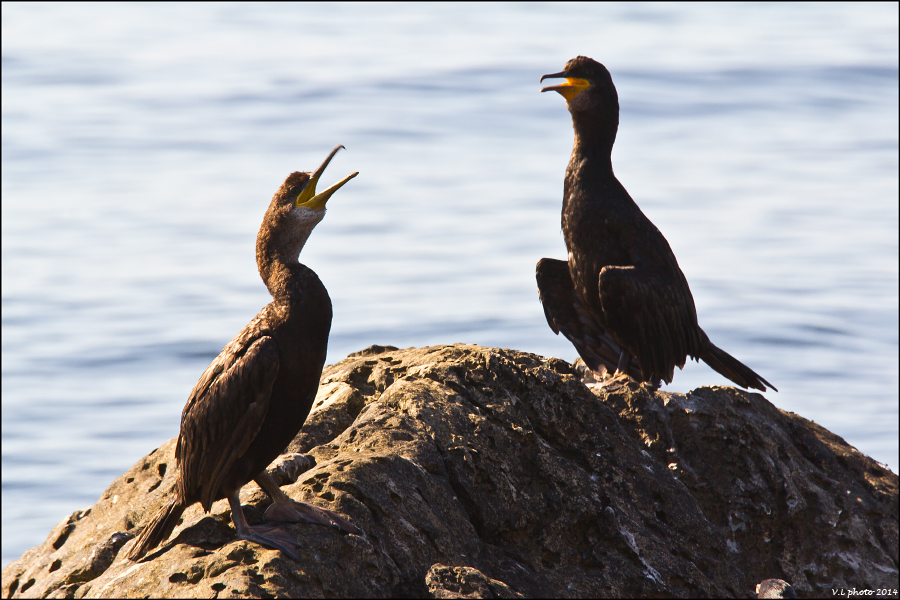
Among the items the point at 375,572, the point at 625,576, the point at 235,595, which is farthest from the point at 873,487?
the point at 235,595

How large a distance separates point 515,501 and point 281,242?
162cm

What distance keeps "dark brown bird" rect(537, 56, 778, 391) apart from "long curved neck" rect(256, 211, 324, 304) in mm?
2926

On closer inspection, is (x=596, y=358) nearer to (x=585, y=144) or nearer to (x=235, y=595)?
(x=585, y=144)

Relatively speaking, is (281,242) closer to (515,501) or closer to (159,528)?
(159,528)

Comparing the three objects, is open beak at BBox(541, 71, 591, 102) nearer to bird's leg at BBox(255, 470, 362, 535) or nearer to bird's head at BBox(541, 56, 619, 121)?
bird's head at BBox(541, 56, 619, 121)

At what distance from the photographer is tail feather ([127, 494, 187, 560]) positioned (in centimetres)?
430

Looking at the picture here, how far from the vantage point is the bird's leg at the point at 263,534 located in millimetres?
3797

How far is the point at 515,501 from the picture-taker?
183 inches

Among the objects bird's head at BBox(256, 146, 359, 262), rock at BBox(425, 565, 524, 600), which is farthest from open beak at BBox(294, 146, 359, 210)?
rock at BBox(425, 565, 524, 600)

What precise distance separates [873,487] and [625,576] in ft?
8.46

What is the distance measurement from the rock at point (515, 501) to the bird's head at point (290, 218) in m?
0.96

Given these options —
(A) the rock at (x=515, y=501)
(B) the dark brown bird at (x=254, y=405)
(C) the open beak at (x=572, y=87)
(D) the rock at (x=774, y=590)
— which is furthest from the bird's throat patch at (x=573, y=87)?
(D) the rock at (x=774, y=590)

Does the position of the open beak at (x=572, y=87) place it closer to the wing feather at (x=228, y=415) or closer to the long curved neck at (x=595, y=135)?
the long curved neck at (x=595, y=135)

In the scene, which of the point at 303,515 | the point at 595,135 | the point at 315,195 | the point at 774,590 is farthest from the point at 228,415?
the point at 595,135
